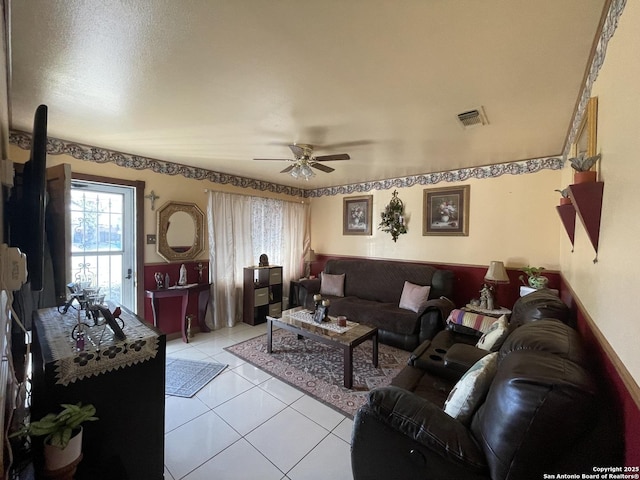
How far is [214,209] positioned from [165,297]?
137cm

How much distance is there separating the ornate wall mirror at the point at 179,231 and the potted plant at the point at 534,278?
424 cm

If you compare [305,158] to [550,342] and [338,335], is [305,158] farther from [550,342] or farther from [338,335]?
[550,342]

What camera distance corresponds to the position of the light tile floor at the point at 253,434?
5.45ft

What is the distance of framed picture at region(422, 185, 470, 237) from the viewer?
374 centimetres

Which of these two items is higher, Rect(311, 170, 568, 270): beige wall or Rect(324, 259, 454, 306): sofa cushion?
Rect(311, 170, 568, 270): beige wall

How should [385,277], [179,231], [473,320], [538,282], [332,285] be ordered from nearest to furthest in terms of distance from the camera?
[473,320] < [538,282] < [179,231] < [385,277] < [332,285]

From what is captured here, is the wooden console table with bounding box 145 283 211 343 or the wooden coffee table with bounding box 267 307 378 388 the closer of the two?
the wooden coffee table with bounding box 267 307 378 388

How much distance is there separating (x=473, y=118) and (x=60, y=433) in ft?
9.75

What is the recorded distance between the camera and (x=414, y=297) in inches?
141

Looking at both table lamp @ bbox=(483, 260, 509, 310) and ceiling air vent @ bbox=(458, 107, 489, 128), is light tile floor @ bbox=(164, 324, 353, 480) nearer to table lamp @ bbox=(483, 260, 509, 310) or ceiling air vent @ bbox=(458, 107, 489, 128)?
table lamp @ bbox=(483, 260, 509, 310)

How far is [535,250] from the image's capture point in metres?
3.26

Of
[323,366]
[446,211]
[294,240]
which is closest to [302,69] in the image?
[323,366]

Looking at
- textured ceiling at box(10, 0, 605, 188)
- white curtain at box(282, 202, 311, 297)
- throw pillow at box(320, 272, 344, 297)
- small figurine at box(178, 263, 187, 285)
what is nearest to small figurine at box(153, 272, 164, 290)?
small figurine at box(178, 263, 187, 285)

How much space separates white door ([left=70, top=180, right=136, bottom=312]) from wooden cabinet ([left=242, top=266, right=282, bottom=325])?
4.94ft
